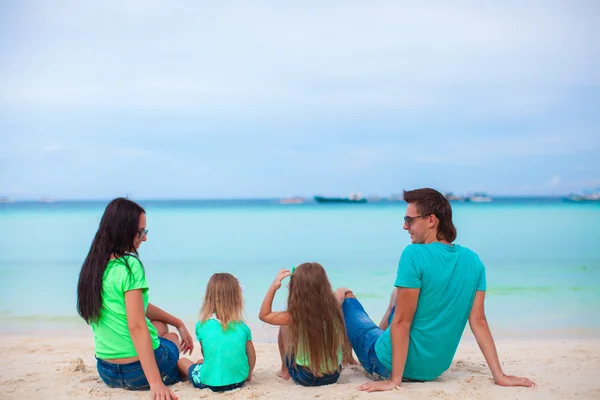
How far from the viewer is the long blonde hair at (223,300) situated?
383 centimetres

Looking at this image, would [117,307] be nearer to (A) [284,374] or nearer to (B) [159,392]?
(B) [159,392]

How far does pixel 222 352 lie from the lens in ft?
12.5

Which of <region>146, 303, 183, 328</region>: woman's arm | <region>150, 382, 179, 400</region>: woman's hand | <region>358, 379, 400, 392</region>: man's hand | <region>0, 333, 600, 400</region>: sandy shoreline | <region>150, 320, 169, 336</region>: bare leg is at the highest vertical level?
<region>146, 303, 183, 328</region>: woman's arm

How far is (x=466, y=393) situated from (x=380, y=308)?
16.0ft

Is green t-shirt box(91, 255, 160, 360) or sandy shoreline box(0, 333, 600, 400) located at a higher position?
green t-shirt box(91, 255, 160, 360)

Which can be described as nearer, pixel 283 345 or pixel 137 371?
pixel 137 371

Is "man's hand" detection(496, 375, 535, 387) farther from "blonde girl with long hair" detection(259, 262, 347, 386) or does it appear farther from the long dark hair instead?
the long dark hair

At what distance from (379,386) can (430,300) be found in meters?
0.62

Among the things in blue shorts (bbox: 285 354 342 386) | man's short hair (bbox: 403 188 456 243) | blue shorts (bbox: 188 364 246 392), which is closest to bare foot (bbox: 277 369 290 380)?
blue shorts (bbox: 285 354 342 386)

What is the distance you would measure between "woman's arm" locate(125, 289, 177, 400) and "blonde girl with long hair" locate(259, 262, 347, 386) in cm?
73

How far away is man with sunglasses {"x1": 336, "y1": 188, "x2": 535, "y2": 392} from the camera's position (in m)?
3.51

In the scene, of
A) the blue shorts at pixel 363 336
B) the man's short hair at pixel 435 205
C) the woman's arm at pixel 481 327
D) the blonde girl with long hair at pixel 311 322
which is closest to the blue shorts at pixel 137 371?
the blonde girl with long hair at pixel 311 322

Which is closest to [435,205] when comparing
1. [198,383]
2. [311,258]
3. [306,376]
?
[306,376]

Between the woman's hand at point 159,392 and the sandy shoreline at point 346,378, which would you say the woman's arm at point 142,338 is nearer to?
the woman's hand at point 159,392
